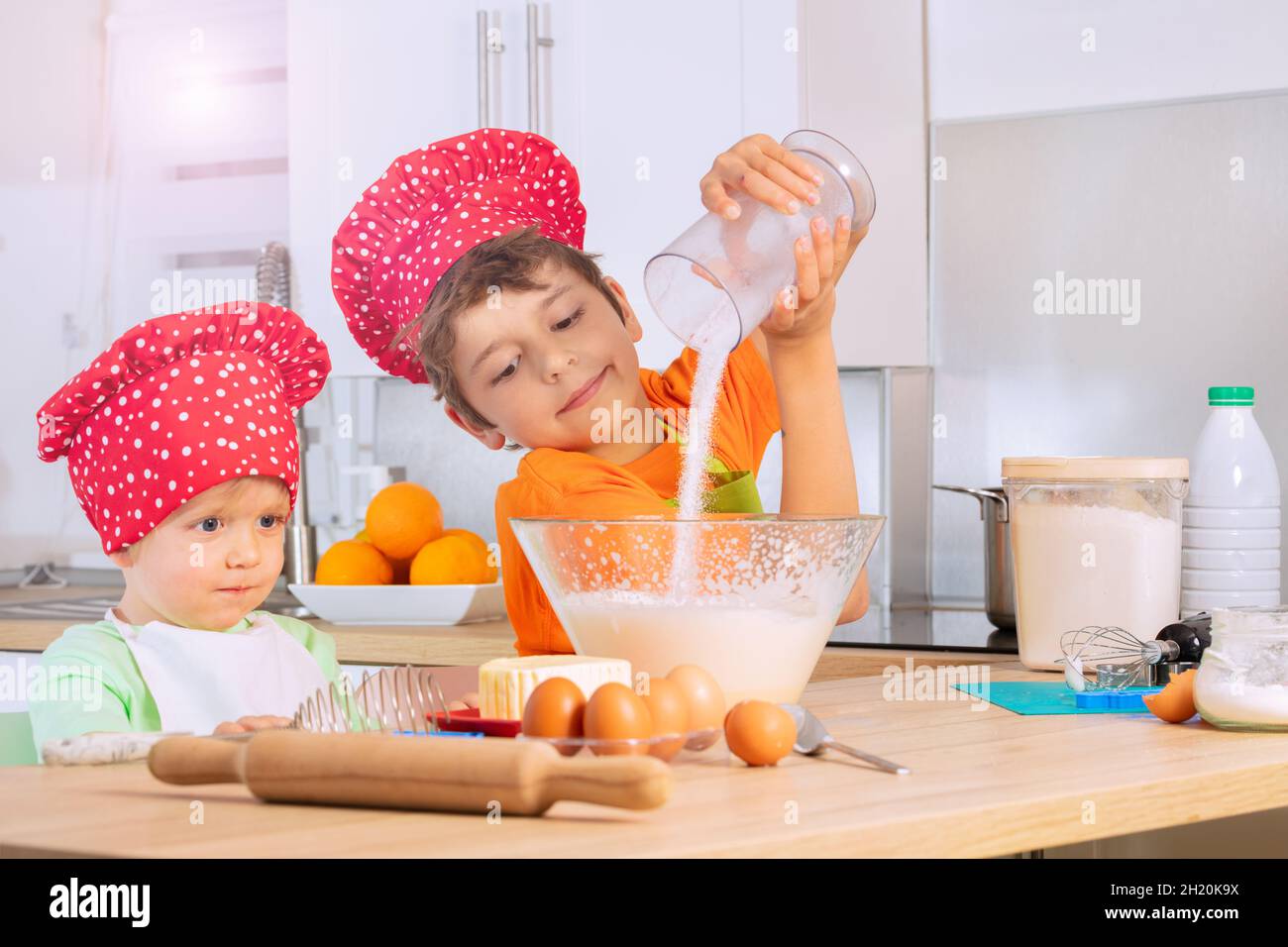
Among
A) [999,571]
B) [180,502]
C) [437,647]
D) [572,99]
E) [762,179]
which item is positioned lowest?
[437,647]

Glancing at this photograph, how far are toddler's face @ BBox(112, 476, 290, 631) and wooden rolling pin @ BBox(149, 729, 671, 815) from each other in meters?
0.65

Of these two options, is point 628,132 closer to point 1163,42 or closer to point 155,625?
point 1163,42

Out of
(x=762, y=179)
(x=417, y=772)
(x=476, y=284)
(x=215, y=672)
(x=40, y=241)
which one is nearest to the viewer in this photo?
(x=417, y=772)

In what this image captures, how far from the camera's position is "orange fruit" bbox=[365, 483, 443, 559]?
7.45 feet

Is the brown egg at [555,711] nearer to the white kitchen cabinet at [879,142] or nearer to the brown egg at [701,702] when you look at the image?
the brown egg at [701,702]

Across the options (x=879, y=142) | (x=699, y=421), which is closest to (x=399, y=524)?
(x=879, y=142)

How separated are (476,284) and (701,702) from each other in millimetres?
579

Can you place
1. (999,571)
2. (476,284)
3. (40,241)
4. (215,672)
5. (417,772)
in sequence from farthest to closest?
(40,241), (999,571), (215,672), (476,284), (417,772)

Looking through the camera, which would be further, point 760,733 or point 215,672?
point 215,672

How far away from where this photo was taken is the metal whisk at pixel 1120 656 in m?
1.13

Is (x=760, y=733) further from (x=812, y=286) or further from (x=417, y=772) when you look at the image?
(x=812, y=286)

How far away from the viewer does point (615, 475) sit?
134 centimetres

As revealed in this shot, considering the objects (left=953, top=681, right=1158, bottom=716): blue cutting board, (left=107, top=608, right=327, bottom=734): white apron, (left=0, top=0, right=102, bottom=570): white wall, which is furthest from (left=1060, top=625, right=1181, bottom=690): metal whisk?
(left=0, top=0, right=102, bottom=570): white wall

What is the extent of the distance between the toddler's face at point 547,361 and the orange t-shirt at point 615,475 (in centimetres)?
3
